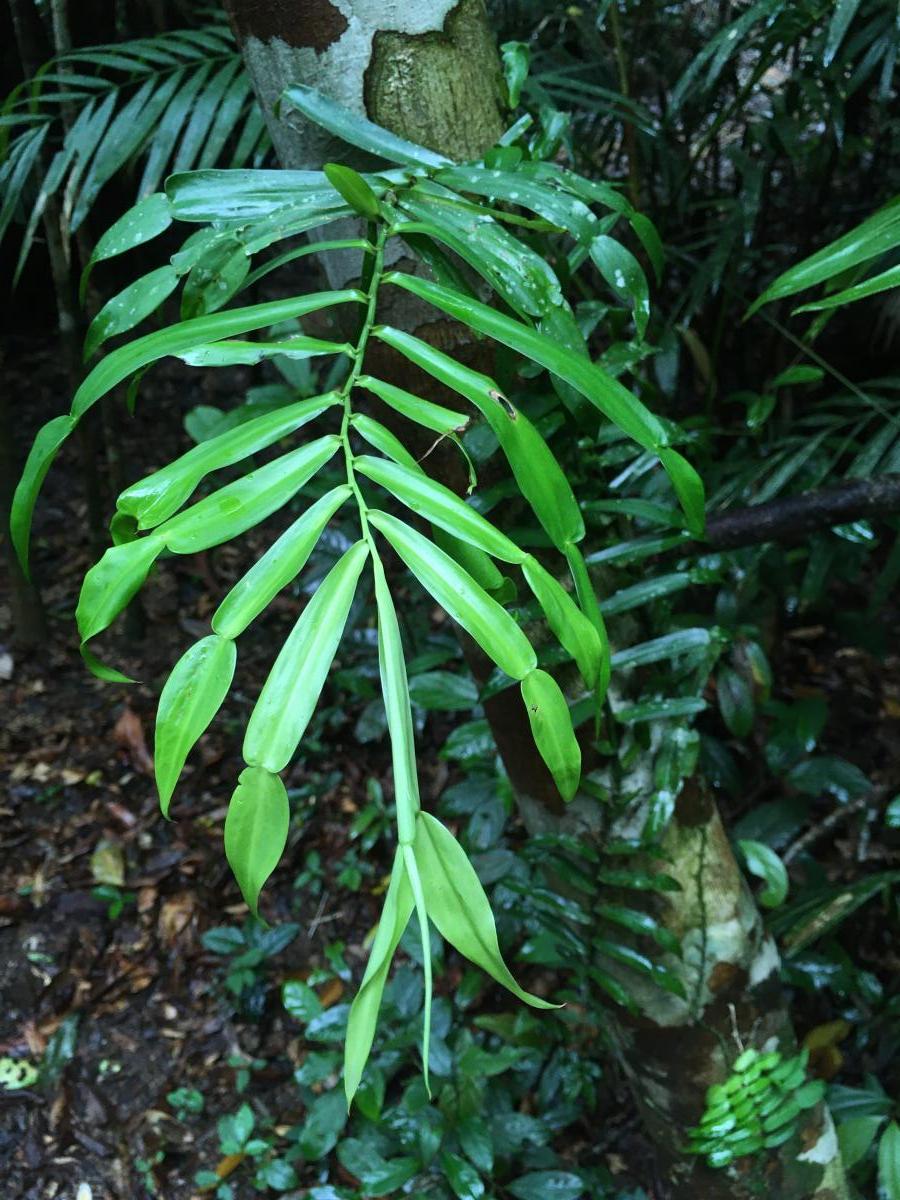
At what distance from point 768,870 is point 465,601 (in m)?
0.93

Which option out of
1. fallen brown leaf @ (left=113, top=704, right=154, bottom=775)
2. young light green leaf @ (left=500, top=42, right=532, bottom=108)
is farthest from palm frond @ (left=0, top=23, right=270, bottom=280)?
fallen brown leaf @ (left=113, top=704, right=154, bottom=775)

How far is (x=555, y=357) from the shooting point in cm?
56

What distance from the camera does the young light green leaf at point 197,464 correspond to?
1.66 ft

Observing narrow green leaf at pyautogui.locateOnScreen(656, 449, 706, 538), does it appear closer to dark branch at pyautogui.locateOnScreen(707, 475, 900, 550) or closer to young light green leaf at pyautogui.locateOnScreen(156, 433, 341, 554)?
young light green leaf at pyautogui.locateOnScreen(156, 433, 341, 554)

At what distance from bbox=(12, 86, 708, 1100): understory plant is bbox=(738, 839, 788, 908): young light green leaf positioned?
28.9 inches

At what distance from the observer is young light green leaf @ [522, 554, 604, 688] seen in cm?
50

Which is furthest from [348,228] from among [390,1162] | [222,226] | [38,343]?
[38,343]

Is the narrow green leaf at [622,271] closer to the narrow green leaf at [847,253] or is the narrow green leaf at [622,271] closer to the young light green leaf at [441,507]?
the narrow green leaf at [847,253]

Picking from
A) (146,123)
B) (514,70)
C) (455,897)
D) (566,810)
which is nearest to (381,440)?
(455,897)

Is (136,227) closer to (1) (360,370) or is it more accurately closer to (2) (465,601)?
(1) (360,370)

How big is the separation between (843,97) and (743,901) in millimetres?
1534

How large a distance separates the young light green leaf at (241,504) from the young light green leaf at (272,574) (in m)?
0.02

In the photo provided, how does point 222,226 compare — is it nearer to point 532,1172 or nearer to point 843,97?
point 532,1172

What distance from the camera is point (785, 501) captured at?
3.59ft
